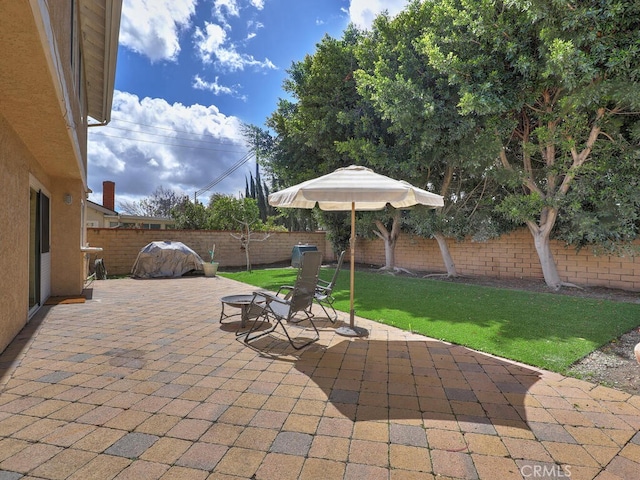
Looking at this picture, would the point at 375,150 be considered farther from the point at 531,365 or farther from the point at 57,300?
the point at 57,300

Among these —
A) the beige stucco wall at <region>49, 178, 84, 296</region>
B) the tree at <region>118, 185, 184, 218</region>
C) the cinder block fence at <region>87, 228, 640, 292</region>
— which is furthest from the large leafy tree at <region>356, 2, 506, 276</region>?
the tree at <region>118, 185, 184, 218</region>

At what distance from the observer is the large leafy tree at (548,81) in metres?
6.41

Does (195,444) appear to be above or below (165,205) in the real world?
below

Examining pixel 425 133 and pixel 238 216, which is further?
pixel 238 216

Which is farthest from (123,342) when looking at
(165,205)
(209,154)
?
(209,154)

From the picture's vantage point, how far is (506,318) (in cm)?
567

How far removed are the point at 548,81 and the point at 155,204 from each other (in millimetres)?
37604

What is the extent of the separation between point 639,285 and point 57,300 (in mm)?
13576

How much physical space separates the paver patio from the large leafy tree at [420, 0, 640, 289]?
20.2ft

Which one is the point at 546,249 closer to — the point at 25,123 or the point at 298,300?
the point at 298,300

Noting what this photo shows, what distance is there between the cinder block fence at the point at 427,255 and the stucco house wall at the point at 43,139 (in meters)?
4.34

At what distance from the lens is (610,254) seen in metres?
8.63

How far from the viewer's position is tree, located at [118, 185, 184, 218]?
3678 centimetres
